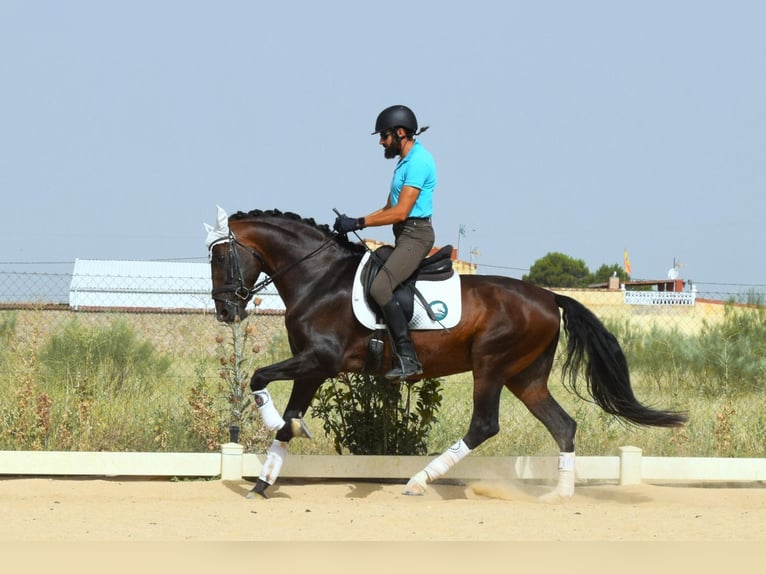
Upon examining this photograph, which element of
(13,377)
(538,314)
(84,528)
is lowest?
(84,528)

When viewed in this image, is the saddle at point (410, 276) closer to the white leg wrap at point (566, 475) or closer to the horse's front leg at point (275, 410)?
the horse's front leg at point (275, 410)

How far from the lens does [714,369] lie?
1583cm

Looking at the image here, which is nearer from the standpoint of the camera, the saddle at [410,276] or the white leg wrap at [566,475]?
the saddle at [410,276]

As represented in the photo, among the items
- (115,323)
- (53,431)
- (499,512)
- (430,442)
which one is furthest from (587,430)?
(115,323)

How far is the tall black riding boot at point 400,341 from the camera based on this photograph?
7977 millimetres

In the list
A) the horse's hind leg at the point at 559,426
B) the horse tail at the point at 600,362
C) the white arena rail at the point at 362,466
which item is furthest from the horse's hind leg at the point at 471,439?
the horse tail at the point at 600,362

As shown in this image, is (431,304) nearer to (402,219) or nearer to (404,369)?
(404,369)

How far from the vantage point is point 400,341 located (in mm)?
7992

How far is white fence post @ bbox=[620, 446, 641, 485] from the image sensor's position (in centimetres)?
884

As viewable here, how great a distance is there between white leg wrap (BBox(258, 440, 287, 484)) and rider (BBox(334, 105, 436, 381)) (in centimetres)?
110

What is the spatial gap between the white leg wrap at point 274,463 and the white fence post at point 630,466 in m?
3.10

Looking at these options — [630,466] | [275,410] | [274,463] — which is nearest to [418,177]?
[275,410]

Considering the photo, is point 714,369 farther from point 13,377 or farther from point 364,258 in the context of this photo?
point 13,377

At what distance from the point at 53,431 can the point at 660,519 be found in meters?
5.78
